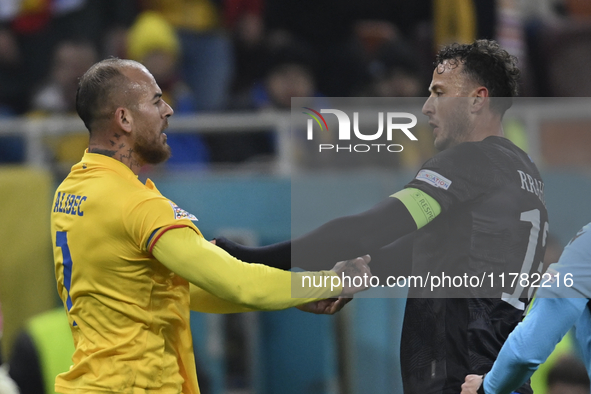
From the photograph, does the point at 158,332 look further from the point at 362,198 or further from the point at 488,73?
the point at 362,198

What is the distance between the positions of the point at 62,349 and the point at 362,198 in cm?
241

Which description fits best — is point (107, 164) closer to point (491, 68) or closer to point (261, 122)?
point (491, 68)

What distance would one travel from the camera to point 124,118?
338 centimetres

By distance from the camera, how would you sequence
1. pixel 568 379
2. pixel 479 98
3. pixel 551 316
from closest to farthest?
pixel 551 316, pixel 479 98, pixel 568 379

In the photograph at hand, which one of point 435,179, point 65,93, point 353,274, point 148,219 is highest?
point 65,93

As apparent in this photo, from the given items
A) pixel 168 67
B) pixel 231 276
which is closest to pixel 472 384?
pixel 231 276

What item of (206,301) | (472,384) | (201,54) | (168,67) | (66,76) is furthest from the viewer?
(201,54)

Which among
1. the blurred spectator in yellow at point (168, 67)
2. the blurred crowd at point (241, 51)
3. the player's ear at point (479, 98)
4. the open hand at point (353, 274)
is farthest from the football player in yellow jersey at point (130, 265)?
the blurred crowd at point (241, 51)

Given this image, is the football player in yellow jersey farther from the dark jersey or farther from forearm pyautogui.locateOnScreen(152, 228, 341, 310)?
the dark jersey

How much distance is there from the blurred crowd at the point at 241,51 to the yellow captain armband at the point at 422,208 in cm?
369

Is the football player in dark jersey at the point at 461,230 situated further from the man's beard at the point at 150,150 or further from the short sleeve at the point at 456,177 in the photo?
the man's beard at the point at 150,150

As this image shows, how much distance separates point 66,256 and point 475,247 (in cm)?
159

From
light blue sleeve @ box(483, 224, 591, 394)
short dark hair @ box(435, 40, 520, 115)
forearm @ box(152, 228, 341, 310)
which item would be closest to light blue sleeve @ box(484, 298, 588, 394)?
light blue sleeve @ box(483, 224, 591, 394)

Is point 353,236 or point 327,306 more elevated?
point 353,236
